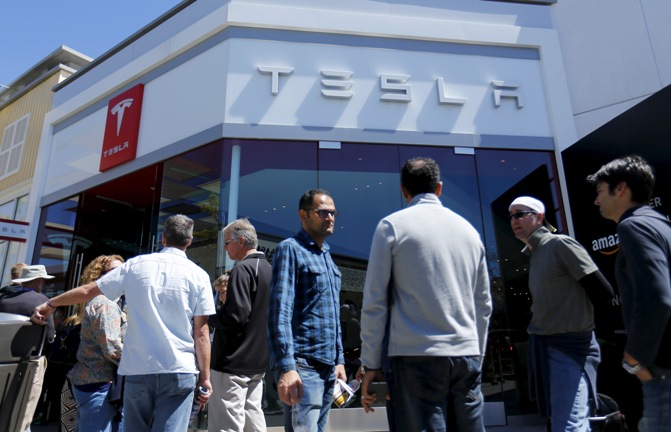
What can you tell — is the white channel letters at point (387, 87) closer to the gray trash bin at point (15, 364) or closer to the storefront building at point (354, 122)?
the storefront building at point (354, 122)

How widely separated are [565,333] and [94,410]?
132 inches

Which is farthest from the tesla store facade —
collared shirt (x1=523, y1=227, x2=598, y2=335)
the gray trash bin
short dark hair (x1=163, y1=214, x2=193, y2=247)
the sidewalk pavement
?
collared shirt (x1=523, y1=227, x2=598, y2=335)

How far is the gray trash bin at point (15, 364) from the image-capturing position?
280 centimetres

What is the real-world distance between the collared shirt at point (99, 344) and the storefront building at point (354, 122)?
2.88 meters

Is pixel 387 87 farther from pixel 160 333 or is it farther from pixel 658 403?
pixel 658 403

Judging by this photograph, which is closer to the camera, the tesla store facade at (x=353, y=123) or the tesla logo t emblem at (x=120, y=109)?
the tesla store facade at (x=353, y=123)

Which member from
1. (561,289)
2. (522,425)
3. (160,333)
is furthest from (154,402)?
(522,425)

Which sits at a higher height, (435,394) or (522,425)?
(435,394)

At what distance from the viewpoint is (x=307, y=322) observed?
2477mm

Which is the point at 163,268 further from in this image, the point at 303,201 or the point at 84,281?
the point at 84,281

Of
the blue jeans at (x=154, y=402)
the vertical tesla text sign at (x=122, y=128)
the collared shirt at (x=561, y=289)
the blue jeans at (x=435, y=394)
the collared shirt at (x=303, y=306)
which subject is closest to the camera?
the blue jeans at (x=435, y=394)

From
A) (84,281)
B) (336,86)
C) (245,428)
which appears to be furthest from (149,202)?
(245,428)

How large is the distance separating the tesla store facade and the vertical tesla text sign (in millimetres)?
52

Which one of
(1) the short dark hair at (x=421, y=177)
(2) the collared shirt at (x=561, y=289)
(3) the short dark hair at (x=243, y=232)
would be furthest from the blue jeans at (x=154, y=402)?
(2) the collared shirt at (x=561, y=289)
